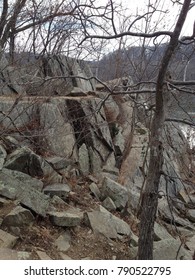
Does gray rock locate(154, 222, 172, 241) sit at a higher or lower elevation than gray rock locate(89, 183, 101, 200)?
lower

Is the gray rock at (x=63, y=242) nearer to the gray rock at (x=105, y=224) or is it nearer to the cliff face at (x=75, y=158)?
the cliff face at (x=75, y=158)

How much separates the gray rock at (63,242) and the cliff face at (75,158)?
0.66 ft

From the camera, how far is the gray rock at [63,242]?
461cm

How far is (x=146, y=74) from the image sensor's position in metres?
9.87

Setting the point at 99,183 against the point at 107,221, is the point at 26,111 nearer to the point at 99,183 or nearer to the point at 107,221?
the point at 99,183

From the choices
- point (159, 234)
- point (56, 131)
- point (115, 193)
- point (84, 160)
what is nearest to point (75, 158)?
point (84, 160)

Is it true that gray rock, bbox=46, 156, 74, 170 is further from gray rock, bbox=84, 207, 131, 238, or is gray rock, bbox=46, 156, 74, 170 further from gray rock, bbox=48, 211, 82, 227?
gray rock, bbox=48, 211, 82, 227

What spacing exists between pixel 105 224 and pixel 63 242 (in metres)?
0.95

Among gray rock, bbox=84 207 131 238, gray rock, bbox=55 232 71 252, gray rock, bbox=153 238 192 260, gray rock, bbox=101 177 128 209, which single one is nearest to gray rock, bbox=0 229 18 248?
gray rock, bbox=55 232 71 252

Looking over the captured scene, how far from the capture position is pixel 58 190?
5930mm

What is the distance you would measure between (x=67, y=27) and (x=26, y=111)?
191 inches

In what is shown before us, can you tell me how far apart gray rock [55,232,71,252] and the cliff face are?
202 mm

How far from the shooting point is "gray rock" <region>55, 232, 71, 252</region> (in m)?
4.61

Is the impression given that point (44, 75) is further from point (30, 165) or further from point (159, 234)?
point (159, 234)
